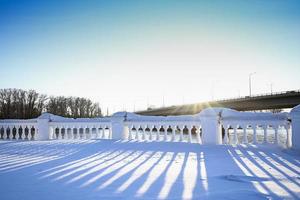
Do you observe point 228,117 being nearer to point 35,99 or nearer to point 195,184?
point 195,184

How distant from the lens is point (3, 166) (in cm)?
486

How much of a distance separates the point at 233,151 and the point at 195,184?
3574mm

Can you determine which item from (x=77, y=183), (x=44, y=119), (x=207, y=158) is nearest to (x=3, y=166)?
(x=77, y=183)

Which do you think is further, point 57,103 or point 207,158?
point 57,103

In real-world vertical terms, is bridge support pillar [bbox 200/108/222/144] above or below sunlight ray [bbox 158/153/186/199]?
above

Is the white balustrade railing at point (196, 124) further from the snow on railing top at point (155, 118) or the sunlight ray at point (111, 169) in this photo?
the sunlight ray at point (111, 169)

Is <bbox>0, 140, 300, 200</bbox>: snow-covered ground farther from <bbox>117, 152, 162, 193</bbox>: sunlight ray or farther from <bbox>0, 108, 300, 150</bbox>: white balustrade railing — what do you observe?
<bbox>0, 108, 300, 150</bbox>: white balustrade railing

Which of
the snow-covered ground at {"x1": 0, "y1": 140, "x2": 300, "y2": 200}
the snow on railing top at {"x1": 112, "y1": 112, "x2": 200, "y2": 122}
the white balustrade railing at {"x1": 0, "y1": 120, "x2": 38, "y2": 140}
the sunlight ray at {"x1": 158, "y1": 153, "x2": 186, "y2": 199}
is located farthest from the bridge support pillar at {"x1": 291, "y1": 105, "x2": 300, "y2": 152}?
the white balustrade railing at {"x1": 0, "y1": 120, "x2": 38, "y2": 140}

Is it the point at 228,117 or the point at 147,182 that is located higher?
the point at 228,117

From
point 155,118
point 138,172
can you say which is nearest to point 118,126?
point 155,118

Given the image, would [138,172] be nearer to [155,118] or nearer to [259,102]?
[155,118]

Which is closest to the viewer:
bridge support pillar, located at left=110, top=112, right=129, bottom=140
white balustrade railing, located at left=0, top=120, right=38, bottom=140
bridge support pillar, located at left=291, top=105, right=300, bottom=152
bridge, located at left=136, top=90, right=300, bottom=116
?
bridge support pillar, located at left=291, top=105, right=300, bottom=152

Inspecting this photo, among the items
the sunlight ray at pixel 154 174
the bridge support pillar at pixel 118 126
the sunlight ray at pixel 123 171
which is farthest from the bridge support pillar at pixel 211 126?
the bridge support pillar at pixel 118 126

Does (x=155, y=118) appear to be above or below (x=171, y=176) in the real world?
above
